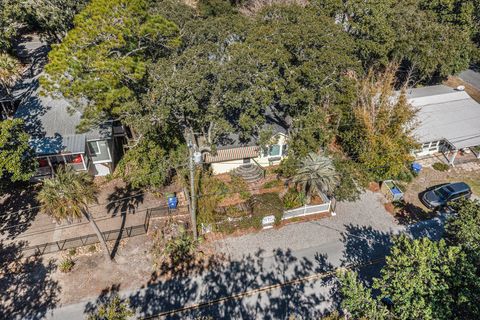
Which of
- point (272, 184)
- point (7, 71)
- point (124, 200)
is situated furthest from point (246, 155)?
point (7, 71)

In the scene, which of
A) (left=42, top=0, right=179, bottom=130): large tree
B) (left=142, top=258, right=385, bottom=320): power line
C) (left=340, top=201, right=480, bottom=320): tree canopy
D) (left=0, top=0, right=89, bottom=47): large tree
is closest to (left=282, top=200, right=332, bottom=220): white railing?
(left=142, top=258, right=385, bottom=320): power line

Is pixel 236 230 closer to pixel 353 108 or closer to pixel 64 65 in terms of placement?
pixel 353 108

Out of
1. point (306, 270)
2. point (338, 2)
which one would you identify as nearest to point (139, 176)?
point (306, 270)

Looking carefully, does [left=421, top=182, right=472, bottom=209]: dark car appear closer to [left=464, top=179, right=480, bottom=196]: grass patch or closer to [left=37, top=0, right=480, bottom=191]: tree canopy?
[left=464, top=179, right=480, bottom=196]: grass patch

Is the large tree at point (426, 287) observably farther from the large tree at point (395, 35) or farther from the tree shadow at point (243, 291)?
the large tree at point (395, 35)

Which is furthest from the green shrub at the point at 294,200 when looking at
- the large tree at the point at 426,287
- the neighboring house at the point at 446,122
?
the neighboring house at the point at 446,122

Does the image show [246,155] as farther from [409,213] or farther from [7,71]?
[7,71]
